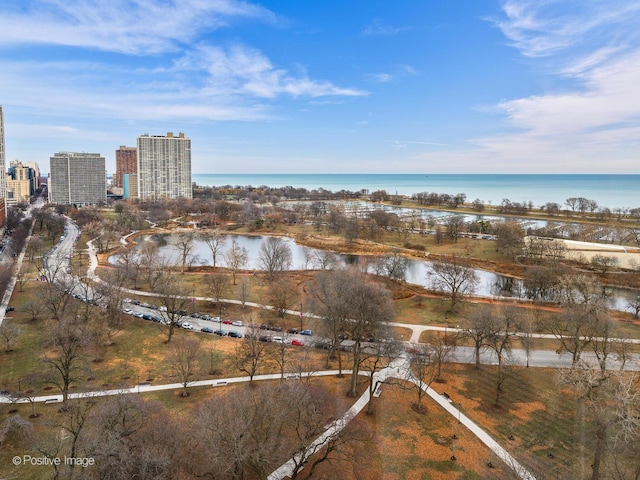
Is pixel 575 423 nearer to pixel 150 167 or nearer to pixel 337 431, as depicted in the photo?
pixel 337 431

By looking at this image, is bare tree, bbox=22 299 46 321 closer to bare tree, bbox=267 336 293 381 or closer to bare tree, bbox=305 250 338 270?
bare tree, bbox=267 336 293 381

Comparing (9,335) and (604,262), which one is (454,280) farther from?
(9,335)

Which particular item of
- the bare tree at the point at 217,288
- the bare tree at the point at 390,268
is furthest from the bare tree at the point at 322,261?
the bare tree at the point at 217,288

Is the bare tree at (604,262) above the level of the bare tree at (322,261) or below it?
above

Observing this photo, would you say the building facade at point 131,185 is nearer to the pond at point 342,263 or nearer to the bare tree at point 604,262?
the pond at point 342,263

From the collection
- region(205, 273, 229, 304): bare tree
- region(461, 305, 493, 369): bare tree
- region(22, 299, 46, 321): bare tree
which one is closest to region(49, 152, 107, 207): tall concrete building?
region(205, 273, 229, 304): bare tree

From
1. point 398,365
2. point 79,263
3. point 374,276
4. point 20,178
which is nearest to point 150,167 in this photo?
point 20,178
